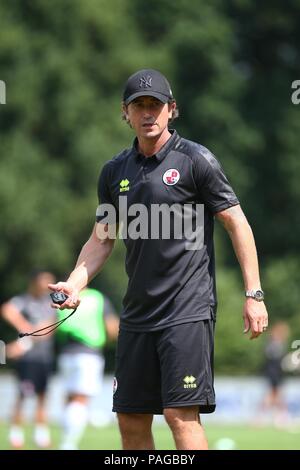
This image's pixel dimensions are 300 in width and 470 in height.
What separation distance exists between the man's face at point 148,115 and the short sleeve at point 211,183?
29 centimetres

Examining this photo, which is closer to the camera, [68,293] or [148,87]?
[148,87]

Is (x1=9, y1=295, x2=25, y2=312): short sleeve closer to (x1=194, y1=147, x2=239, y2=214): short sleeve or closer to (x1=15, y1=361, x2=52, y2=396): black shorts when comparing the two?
(x1=15, y1=361, x2=52, y2=396): black shorts

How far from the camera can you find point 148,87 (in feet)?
21.4

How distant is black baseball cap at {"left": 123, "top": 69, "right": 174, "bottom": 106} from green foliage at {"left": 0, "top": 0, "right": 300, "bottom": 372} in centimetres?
2329

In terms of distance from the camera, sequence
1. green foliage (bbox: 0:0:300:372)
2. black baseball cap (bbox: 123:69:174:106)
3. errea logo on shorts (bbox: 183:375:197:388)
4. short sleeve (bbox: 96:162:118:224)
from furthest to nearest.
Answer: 1. green foliage (bbox: 0:0:300:372)
2. short sleeve (bbox: 96:162:118:224)
3. black baseball cap (bbox: 123:69:174:106)
4. errea logo on shorts (bbox: 183:375:197:388)

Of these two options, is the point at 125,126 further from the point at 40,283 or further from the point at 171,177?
the point at 171,177

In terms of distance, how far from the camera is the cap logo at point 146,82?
652cm

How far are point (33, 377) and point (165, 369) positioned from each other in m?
10.4

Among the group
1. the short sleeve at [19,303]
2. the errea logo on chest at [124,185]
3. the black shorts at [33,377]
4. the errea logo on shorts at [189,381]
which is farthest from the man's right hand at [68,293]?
the black shorts at [33,377]

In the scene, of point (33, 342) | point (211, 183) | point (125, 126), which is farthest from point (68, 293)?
point (125, 126)

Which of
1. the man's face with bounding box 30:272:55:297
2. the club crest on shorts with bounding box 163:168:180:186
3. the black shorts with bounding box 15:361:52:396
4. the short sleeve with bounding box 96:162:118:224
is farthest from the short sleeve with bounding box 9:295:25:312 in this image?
the club crest on shorts with bounding box 163:168:180:186

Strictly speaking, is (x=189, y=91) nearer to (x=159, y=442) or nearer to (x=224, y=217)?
(x=159, y=442)

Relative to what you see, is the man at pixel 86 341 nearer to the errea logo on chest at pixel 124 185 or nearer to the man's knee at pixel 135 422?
the man's knee at pixel 135 422

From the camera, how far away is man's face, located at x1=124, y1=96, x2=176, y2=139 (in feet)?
21.6
